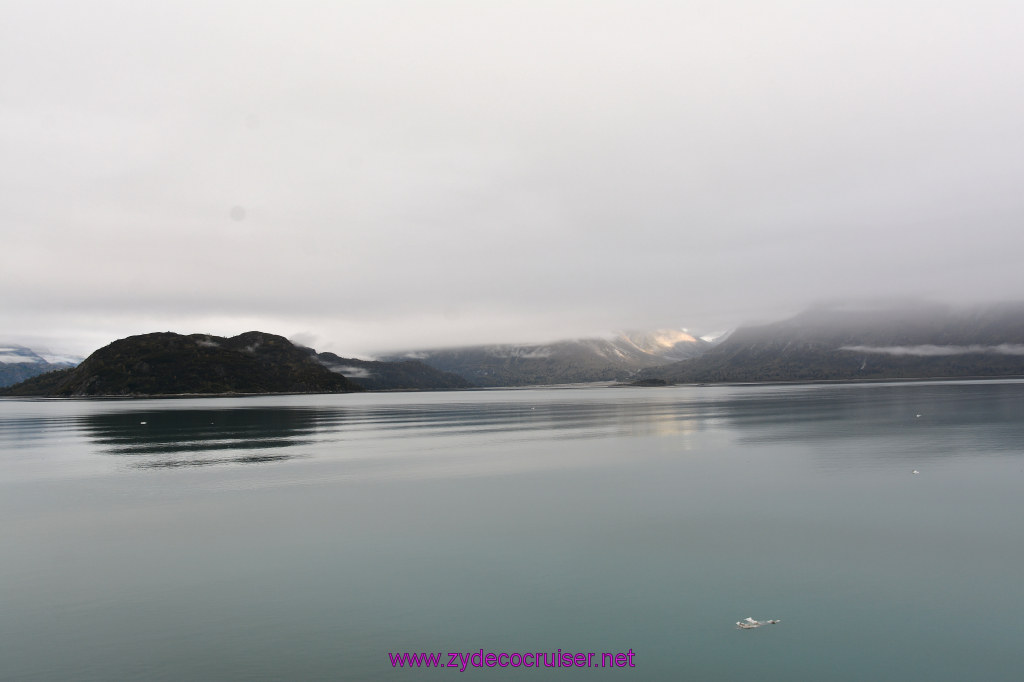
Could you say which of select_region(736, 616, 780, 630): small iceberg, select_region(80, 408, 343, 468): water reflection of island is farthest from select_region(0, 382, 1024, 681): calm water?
select_region(80, 408, 343, 468): water reflection of island

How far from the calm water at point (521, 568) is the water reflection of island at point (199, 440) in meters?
9.51

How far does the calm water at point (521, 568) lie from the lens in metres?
20.3

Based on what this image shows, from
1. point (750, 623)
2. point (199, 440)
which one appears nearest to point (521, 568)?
point (750, 623)

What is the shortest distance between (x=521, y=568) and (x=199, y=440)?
87.0 m

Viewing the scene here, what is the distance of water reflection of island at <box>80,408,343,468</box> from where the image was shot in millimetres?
73938

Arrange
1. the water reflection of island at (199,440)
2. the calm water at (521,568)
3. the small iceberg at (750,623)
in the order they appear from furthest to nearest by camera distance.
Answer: the water reflection of island at (199,440) → the small iceberg at (750,623) → the calm water at (521,568)

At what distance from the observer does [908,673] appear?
18.8 metres

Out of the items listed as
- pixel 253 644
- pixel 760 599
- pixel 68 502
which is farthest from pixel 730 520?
pixel 68 502

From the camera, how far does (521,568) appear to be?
2939 cm

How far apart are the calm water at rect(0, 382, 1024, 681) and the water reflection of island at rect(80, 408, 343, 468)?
951 cm

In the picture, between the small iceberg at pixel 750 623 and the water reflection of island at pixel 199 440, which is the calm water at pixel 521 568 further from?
the water reflection of island at pixel 199 440

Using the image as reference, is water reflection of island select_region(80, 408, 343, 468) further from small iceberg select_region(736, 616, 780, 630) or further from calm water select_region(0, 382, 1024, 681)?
small iceberg select_region(736, 616, 780, 630)

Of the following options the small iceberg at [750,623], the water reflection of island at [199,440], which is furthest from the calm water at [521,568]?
the water reflection of island at [199,440]

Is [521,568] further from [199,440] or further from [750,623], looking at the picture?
[199,440]
